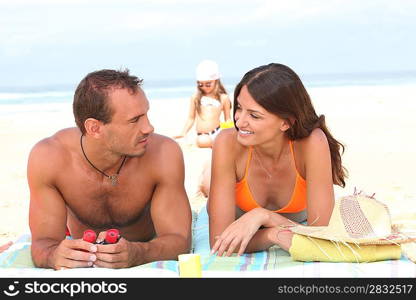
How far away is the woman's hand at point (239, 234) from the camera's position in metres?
3.96

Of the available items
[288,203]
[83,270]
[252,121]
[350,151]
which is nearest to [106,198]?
[83,270]

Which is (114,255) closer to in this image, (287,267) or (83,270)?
(83,270)

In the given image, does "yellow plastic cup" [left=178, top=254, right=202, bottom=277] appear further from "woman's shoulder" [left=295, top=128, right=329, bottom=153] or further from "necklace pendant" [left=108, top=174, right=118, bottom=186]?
"woman's shoulder" [left=295, top=128, right=329, bottom=153]

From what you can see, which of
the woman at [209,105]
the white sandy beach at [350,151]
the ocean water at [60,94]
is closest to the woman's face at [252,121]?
the white sandy beach at [350,151]

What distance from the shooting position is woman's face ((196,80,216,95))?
10406 millimetres

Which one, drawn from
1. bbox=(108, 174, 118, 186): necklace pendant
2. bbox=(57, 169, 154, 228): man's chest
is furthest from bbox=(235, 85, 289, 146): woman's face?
bbox=(108, 174, 118, 186): necklace pendant

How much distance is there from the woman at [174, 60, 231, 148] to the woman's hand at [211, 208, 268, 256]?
6.25 m

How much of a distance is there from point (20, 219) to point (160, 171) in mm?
3164

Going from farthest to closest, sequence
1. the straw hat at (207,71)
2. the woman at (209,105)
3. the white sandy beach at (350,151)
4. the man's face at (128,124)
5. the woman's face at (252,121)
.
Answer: the woman at (209,105) → the straw hat at (207,71) → the white sandy beach at (350,151) → the woman's face at (252,121) → the man's face at (128,124)

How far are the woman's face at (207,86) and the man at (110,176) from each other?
6173 millimetres

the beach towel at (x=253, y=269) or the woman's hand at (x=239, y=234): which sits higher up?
the woman's hand at (x=239, y=234)

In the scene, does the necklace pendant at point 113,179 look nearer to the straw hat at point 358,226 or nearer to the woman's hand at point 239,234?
the woman's hand at point 239,234

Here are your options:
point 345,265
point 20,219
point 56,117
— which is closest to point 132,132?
point 345,265

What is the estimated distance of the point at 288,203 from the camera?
4.38 meters
